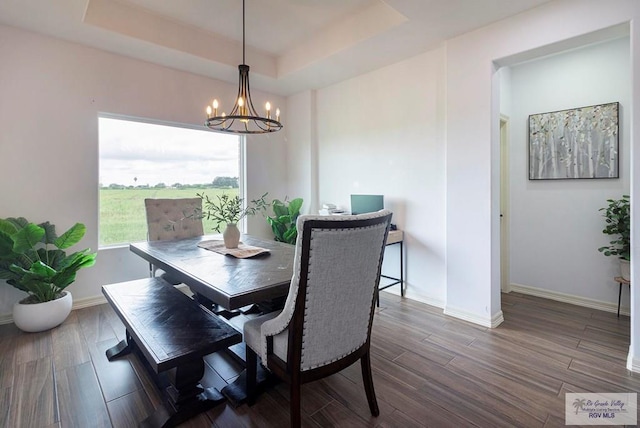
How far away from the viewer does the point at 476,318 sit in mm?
2922

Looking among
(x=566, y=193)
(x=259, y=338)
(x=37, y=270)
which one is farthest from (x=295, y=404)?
(x=566, y=193)

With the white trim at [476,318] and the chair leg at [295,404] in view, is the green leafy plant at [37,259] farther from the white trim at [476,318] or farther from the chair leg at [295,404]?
the white trim at [476,318]

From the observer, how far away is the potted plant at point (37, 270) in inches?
101

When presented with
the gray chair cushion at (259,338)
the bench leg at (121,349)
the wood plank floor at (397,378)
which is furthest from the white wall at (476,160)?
the bench leg at (121,349)

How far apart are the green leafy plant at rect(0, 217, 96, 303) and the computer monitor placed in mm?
2845

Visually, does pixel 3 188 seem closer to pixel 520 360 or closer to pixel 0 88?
pixel 0 88

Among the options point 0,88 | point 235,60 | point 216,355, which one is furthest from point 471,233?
point 0,88

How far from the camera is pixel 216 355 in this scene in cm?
235

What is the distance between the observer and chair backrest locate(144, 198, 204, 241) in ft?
10.5

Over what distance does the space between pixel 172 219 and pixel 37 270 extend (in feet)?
3.77

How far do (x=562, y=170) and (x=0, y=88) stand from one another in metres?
5.71

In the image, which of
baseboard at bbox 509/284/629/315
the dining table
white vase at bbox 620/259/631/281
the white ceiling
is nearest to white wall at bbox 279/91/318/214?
the white ceiling

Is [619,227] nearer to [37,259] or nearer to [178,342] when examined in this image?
[178,342]

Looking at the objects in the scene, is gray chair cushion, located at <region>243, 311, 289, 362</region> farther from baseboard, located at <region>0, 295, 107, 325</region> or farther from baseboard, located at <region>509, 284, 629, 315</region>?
baseboard, located at <region>509, 284, 629, 315</region>
